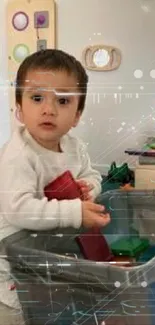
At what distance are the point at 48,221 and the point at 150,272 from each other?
14cm

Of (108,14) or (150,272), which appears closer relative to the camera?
(150,272)

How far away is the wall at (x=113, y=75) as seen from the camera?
2.52 ft

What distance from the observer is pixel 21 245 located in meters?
0.62

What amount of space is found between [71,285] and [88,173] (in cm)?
18

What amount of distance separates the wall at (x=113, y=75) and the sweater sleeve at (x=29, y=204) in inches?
3.9

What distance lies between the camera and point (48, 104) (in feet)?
2.06

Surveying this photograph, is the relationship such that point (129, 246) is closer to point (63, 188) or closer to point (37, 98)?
point (63, 188)

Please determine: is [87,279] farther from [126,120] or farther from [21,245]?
[126,120]

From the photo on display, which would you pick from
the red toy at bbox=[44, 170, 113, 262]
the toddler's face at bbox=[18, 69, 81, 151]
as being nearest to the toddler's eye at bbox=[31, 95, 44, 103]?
the toddler's face at bbox=[18, 69, 81, 151]

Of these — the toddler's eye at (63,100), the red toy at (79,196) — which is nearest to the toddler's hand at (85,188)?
the red toy at (79,196)

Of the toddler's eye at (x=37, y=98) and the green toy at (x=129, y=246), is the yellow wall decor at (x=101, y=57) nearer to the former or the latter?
the toddler's eye at (x=37, y=98)

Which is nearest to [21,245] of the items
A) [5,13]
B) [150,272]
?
[150,272]

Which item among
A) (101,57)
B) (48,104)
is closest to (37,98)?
(48,104)

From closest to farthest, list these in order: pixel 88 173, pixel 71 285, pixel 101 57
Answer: pixel 71 285
pixel 88 173
pixel 101 57
